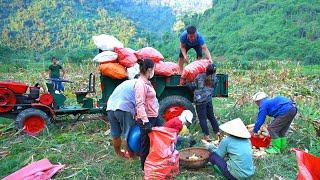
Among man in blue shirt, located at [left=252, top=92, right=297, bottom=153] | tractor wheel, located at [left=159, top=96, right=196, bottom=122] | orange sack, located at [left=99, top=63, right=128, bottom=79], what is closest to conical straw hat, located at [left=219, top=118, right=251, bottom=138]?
man in blue shirt, located at [left=252, top=92, right=297, bottom=153]

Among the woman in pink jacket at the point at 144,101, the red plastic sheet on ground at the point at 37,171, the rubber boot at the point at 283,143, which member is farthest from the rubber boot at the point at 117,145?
the rubber boot at the point at 283,143

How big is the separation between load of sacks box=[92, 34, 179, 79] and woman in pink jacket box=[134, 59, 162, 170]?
182cm

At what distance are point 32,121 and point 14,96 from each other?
614 millimetres

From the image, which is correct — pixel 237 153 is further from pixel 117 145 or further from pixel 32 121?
pixel 32 121

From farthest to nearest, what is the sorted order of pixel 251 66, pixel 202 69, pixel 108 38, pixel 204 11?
pixel 204 11
pixel 251 66
pixel 108 38
pixel 202 69

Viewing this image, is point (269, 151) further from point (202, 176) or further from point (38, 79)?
point (38, 79)

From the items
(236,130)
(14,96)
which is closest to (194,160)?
(236,130)

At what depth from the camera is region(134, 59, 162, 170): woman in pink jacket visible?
18.0 feet

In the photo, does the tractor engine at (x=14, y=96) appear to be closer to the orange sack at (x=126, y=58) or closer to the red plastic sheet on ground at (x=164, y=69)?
the orange sack at (x=126, y=58)

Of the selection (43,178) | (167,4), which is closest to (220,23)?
(167,4)

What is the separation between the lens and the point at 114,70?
7.76 meters

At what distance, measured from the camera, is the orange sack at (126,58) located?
25.6 feet

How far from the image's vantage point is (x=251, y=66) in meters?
26.0

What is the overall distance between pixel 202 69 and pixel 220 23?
4608cm
